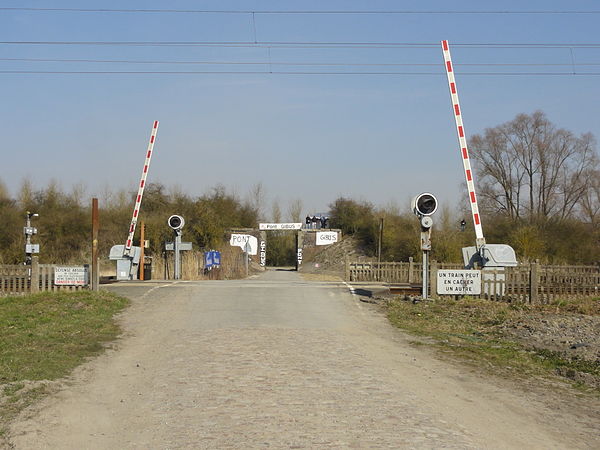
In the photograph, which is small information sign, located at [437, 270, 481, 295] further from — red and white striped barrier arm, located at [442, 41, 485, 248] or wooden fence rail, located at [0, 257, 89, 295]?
wooden fence rail, located at [0, 257, 89, 295]

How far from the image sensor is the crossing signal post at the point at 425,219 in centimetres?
2047

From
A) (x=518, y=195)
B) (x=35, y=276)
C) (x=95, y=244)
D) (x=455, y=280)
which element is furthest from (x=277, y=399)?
(x=518, y=195)

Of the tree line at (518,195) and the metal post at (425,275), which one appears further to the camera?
the tree line at (518,195)

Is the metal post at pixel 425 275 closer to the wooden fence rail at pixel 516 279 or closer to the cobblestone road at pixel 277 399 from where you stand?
the wooden fence rail at pixel 516 279

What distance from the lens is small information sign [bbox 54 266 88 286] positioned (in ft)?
72.9

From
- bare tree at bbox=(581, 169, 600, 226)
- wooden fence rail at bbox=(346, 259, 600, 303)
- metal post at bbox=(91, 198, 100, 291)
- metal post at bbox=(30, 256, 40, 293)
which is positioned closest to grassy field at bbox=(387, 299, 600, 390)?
wooden fence rail at bbox=(346, 259, 600, 303)

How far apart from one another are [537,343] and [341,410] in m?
7.35

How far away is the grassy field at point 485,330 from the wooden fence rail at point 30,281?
439 inches

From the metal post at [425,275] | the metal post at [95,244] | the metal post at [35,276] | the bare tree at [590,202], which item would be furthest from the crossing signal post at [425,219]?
the bare tree at [590,202]

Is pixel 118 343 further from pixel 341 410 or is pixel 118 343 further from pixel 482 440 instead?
pixel 482 440

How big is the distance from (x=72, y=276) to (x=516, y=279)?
1429 cm

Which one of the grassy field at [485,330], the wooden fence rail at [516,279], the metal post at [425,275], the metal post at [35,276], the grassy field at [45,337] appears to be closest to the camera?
the grassy field at [45,337]

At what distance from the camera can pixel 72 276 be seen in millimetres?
22266

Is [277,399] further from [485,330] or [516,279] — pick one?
[516,279]
